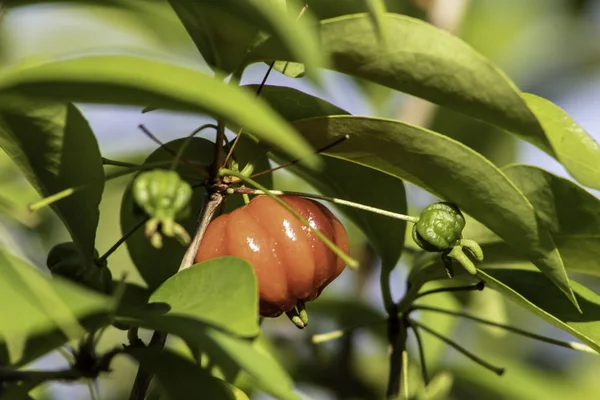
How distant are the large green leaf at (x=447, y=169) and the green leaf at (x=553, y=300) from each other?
6cm

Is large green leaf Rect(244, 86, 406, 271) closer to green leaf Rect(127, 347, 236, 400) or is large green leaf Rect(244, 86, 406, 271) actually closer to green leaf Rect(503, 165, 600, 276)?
green leaf Rect(503, 165, 600, 276)

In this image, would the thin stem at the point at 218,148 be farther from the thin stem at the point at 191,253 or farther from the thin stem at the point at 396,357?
the thin stem at the point at 396,357

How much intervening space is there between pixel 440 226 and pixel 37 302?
0.52 metres

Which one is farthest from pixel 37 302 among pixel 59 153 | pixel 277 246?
pixel 277 246

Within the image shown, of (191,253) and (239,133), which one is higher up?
(239,133)

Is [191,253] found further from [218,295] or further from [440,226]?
[440,226]

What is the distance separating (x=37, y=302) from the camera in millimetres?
724

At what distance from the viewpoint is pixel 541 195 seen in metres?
1.14

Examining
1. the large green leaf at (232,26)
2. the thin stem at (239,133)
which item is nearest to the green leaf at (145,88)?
the large green leaf at (232,26)

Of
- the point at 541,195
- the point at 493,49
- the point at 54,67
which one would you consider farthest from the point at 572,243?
the point at 493,49

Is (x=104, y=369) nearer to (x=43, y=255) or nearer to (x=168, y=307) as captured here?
(x=168, y=307)

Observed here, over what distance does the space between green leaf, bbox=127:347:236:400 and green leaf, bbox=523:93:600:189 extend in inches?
18.1

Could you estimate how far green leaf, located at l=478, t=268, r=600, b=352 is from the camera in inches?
42.9

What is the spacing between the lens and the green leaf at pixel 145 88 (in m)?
0.62
